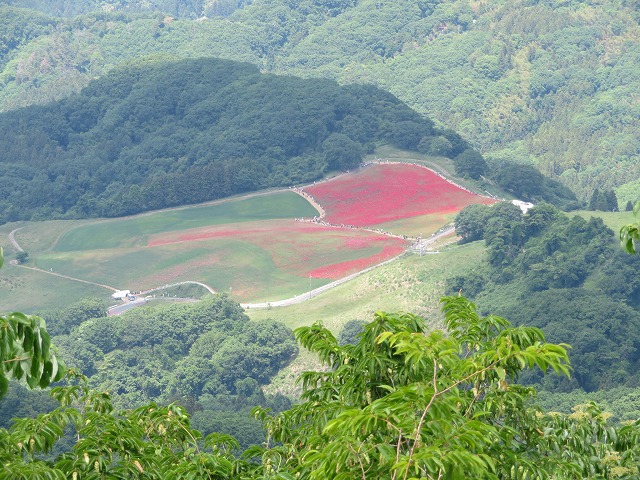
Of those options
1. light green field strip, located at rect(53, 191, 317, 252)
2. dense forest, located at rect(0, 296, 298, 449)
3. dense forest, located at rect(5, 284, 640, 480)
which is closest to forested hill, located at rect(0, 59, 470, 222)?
light green field strip, located at rect(53, 191, 317, 252)

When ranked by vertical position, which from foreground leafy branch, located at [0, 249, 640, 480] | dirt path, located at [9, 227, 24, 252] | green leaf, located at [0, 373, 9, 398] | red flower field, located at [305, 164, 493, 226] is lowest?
dirt path, located at [9, 227, 24, 252]

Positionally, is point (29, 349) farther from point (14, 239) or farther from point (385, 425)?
point (14, 239)

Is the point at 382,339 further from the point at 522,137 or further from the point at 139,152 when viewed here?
the point at 522,137

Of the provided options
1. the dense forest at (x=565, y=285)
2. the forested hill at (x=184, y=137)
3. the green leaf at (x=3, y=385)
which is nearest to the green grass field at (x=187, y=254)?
the forested hill at (x=184, y=137)

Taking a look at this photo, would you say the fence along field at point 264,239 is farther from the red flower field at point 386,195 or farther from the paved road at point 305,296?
the paved road at point 305,296

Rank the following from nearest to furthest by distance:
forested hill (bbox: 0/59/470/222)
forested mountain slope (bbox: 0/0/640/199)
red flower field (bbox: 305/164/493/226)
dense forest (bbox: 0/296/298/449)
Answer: dense forest (bbox: 0/296/298/449) < red flower field (bbox: 305/164/493/226) < forested hill (bbox: 0/59/470/222) < forested mountain slope (bbox: 0/0/640/199)

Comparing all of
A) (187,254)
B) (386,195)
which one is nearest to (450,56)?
(386,195)

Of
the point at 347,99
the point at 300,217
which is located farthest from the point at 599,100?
the point at 300,217

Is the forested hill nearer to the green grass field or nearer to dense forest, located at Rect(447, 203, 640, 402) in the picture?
the green grass field
